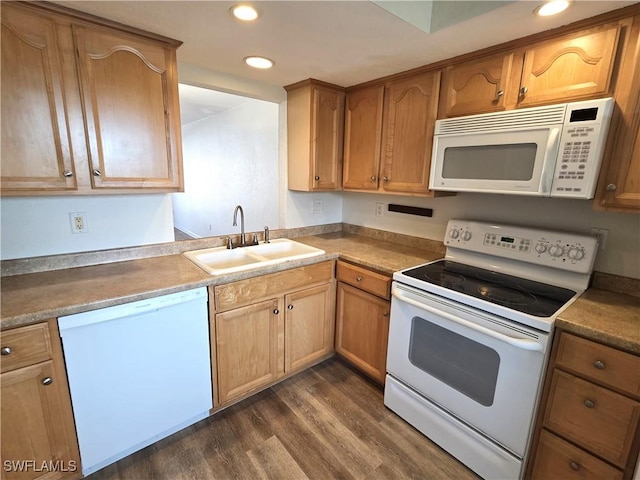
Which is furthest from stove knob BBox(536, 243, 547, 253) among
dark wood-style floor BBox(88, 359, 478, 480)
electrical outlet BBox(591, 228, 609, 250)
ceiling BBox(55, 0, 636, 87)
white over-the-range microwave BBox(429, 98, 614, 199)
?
dark wood-style floor BBox(88, 359, 478, 480)

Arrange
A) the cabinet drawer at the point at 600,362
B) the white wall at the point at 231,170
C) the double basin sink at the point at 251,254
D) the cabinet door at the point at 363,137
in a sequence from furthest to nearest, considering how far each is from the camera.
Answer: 1. the white wall at the point at 231,170
2. the cabinet door at the point at 363,137
3. the double basin sink at the point at 251,254
4. the cabinet drawer at the point at 600,362

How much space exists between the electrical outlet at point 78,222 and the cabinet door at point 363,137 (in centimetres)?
175

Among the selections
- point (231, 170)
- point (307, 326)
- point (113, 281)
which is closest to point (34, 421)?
point (113, 281)

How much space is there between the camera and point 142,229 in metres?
1.88

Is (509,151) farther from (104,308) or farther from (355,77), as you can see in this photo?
(104,308)

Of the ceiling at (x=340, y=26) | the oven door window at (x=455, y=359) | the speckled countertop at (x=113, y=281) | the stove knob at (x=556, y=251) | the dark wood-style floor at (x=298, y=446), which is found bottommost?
the dark wood-style floor at (x=298, y=446)

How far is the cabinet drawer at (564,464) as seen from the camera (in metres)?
1.18

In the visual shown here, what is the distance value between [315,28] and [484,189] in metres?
1.15

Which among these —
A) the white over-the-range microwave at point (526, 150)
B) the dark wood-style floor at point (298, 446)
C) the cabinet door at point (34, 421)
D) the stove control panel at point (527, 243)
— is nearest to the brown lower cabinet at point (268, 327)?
the dark wood-style floor at point (298, 446)

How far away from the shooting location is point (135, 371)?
145 centimetres

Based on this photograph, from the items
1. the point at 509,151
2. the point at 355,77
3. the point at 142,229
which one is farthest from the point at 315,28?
the point at 142,229

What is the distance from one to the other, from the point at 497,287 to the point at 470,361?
1.32 feet

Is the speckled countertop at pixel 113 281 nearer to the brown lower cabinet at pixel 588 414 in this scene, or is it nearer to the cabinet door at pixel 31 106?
the cabinet door at pixel 31 106

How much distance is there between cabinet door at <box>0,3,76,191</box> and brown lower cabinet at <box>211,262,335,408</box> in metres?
0.93
